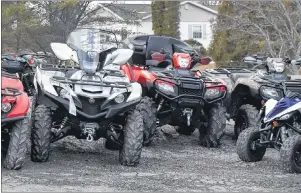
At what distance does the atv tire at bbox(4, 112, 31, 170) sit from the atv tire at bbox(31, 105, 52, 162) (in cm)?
43

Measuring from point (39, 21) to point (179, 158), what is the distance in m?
9.15

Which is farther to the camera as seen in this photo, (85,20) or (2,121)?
(85,20)

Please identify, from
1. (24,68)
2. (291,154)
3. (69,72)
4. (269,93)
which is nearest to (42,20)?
(24,68)

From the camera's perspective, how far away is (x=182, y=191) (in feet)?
23.4

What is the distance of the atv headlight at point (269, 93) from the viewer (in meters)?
10.8

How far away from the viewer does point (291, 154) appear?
8.43 meters

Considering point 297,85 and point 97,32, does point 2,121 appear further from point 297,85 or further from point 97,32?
point 297,85

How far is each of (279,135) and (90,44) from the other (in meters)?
2.94

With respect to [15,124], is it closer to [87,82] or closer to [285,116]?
[87,82]

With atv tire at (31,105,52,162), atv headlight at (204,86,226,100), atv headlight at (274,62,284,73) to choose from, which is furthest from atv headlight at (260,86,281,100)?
atv tire at (31,105,52,162)

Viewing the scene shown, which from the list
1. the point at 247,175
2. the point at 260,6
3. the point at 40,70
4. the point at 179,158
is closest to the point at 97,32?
the point at 40,70

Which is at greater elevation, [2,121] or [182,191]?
[2,121]

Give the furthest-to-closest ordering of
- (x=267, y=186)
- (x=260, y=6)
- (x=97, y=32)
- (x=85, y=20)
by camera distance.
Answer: (x=260, y=6) < (x=85, y=20) < (x=97, y=32) < (x=267, y=186)

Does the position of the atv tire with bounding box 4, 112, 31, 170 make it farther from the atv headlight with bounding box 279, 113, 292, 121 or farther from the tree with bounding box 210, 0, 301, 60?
the tree with bounding box 210, 0, 301, 60
